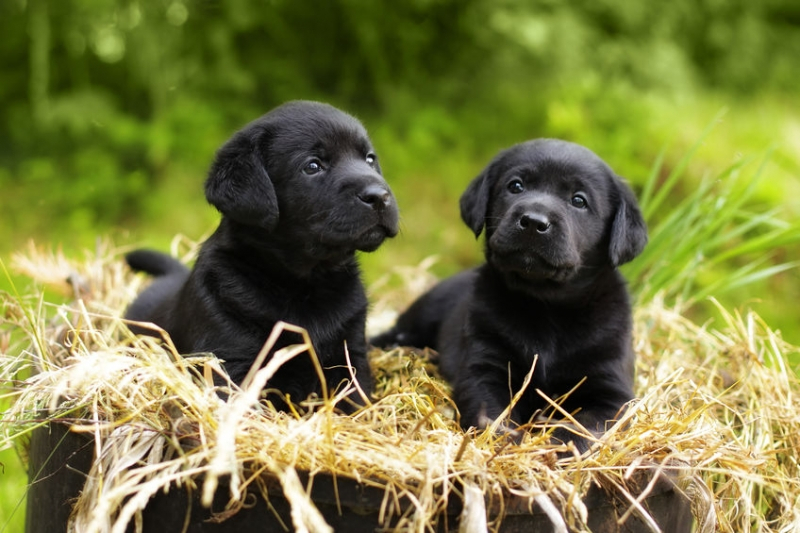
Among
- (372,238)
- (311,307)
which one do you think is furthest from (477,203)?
(311,307)

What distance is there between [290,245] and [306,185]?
183 millimetres

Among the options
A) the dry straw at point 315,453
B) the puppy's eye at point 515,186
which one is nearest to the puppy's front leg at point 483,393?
the dry straw at point 315,453

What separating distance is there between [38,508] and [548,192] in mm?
1745

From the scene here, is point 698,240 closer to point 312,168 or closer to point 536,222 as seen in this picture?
point 536,222

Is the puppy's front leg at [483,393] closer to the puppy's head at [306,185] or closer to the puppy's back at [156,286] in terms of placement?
the puppy's head at [306,185]

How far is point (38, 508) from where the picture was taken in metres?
2.28

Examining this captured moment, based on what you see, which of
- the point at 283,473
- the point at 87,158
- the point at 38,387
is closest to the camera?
the point at 283,473

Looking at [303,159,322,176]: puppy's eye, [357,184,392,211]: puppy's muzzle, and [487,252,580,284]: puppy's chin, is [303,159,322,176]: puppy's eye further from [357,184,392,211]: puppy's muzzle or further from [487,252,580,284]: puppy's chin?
[487,252,580,284]: puppy's chin

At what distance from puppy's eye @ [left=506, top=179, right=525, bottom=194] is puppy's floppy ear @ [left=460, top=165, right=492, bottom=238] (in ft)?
0.37

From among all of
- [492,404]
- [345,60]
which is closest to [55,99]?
[345,60]

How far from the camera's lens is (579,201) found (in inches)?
110

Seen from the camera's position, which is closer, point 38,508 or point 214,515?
point 214,515

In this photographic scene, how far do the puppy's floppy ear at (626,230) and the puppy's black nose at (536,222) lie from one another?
0.31 m

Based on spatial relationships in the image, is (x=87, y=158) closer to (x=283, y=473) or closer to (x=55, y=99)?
(x=55, y=99)
